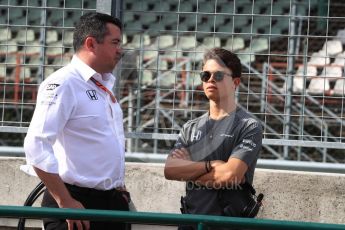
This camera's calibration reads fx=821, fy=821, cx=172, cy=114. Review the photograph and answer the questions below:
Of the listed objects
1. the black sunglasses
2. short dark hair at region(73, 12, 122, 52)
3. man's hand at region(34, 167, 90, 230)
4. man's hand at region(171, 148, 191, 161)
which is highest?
short dark hair at region(73, 12, 122, 52)

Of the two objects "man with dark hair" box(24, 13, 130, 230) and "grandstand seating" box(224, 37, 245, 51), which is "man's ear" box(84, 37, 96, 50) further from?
"grandstand seating" box(224, 37, 245, 51)

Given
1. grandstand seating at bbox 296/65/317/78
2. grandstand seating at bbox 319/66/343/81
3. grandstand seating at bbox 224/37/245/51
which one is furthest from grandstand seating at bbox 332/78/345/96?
grandstand seating at bbox 224/37/245/51

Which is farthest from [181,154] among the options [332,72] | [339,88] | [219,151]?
[332,72]

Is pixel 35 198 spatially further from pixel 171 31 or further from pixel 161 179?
pixel 171 31

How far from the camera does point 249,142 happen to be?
14.7 feet

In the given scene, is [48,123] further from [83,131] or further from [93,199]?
[93,199]

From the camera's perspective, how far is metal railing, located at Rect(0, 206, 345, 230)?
334 centimetres

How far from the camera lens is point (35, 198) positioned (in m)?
5.39

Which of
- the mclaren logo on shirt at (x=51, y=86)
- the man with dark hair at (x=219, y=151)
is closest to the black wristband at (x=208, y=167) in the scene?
the man with dark hair at (x=219, y=151)

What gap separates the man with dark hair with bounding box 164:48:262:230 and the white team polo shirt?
0.43 metres

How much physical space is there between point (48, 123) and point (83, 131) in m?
0.23

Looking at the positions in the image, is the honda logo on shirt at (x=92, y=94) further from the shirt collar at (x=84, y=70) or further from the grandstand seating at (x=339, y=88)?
the grandstand seating at (x=339, y=88)

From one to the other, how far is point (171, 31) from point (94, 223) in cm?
236

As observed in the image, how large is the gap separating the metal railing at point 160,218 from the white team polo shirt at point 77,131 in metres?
0.60
